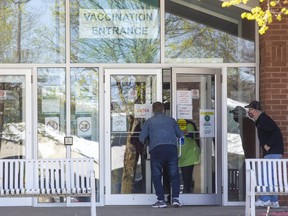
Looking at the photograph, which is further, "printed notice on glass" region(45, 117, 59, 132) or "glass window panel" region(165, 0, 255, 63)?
"glass window panel" region(165, 0, 255, 63)

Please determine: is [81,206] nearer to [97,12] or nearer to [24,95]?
[24,95]

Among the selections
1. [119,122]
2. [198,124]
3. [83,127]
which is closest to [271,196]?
[198,124]

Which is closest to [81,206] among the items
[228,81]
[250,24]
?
[228,81]

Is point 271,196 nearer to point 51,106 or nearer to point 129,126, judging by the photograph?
point 129,126

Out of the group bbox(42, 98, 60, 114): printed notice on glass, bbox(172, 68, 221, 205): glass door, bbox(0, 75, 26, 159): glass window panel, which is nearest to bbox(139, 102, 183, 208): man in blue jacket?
bbox(172, 68, 221, 205): glass door

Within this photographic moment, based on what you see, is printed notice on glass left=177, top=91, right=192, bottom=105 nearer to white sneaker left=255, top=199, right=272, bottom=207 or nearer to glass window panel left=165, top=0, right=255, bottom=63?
glass window panel left=165, top=0, right=255, bottom=63

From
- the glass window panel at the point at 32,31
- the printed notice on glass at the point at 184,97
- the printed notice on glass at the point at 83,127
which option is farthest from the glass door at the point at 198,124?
the glass window panel at the point at 32,31

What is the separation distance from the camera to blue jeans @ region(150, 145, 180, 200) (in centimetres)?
903

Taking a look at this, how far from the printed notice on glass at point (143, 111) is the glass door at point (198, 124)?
418 millimetres

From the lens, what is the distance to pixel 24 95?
31.6 feet

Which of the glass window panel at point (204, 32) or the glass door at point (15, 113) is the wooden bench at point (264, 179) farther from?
the glass door at point (15, 113)

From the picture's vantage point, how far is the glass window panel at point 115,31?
9703 mm

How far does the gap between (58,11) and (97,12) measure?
0.66m

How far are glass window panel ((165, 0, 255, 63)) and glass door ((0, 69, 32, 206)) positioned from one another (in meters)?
2.45
